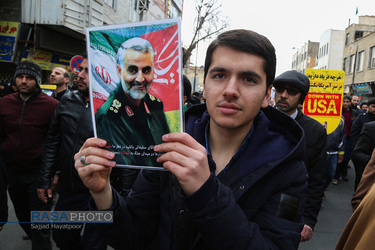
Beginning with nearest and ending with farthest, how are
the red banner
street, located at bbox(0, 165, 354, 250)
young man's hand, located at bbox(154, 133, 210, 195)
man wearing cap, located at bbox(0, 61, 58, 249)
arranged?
young man's hand, located at bbox(154, 133, 210, 195), man wearing cap, located at bbox(0, 61, 58, 249), street, located at bbox(0, 165, 354, 250), the red banner

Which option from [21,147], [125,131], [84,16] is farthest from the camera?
[84,16]

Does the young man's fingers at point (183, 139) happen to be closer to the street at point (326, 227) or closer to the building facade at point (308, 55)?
the street at point (326, 227)

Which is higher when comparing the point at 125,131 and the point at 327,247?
the point at 125,131

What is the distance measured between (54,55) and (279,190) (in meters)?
14.5

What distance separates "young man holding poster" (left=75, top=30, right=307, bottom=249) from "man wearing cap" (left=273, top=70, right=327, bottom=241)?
1.57m

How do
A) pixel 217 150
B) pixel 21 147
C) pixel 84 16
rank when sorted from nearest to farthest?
pixel 217 150
pixel 21 147
pixel 84 16

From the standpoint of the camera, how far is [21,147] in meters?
3.42

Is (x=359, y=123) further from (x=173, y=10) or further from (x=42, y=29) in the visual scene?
(x=173, y=10)

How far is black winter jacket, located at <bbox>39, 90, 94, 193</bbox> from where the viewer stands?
300 centimetres

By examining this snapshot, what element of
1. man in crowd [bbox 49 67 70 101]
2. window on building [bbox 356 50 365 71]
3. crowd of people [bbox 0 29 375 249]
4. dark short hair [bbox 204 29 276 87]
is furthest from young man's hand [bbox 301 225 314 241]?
window on building [bbox 356 50 365 71]

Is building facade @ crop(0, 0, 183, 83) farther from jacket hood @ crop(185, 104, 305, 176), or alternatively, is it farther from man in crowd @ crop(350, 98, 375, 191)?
jacket hood @ crop(185, 104, 305, 176)

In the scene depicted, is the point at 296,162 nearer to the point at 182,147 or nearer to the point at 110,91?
the point at 182,147

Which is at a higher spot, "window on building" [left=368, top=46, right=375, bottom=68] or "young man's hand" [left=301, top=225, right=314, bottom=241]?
"window on building" [left=368, top=46, right=375, bottom=68]

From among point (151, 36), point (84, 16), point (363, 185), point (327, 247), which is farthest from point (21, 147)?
point (84, 16)
